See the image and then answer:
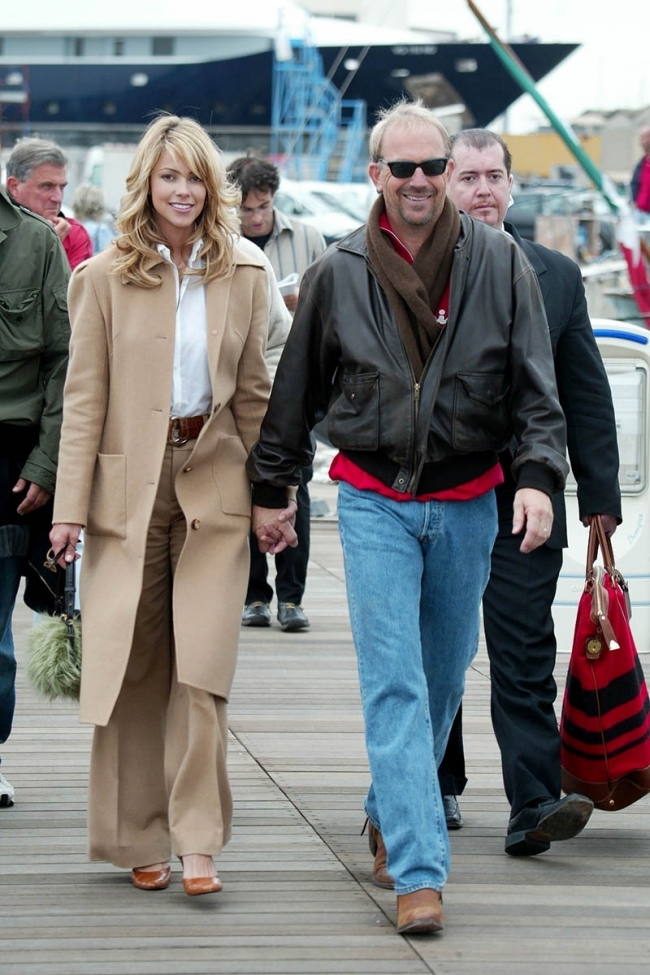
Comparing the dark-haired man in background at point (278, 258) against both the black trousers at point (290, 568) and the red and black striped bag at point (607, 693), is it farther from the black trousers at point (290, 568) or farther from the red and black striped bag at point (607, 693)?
the red and black striped bag at point (607, 693)

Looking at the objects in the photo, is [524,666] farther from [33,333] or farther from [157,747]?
[33,333]

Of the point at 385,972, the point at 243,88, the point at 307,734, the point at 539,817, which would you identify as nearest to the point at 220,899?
the point at 385,972

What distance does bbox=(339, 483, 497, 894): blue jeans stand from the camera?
12.6 feet

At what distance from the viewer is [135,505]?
13.6ft

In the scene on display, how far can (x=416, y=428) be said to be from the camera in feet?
12.7

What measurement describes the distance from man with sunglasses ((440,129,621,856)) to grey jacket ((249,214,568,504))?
451 mm

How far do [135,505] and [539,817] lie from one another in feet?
4.48

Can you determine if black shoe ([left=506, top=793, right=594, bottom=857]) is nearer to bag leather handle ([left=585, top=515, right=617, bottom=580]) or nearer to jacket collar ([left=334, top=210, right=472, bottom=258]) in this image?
bag leather handle ([left=585, top=515, right=617, bottom=580])

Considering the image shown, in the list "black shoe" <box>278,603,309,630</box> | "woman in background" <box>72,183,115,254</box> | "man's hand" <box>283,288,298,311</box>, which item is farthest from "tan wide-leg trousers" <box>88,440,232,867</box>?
"woman in background" <box>72,183,115,254</box>

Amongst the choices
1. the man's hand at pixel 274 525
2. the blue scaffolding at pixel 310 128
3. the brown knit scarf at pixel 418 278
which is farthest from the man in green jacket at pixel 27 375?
the blue scaffolding at pixel 310 128

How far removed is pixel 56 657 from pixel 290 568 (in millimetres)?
3526

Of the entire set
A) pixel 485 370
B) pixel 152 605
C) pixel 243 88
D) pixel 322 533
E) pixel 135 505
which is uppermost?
pixel 243 88

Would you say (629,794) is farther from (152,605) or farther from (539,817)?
(152,605)

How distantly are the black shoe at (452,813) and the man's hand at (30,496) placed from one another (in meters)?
1.44
